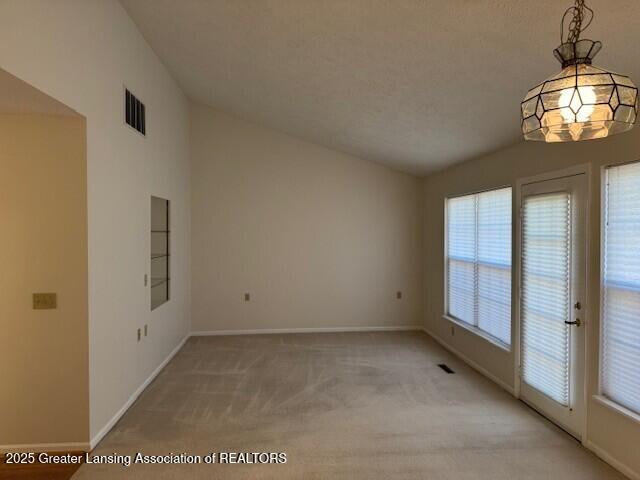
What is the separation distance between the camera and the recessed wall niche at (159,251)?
4785 mm

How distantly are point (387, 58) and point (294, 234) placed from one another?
386 cm

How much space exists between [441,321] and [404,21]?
14.5 feet

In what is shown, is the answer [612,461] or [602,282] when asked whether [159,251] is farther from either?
[612,461]

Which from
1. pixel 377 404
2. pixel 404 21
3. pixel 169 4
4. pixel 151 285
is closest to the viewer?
pixel 404 21

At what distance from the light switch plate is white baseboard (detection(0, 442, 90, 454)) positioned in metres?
0.97

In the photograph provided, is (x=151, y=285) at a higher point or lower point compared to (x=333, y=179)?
lower

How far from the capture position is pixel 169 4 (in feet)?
11.1

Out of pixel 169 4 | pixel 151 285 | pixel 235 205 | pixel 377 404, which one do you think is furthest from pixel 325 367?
pixel 169 4

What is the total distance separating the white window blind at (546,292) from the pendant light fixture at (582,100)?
216cm

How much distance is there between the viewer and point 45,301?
2.94 meters

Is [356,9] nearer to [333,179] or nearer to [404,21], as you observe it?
[404,21]

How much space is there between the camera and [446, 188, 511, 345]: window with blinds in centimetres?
429

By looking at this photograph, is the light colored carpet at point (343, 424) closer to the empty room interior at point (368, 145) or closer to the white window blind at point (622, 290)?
the empty room interior at point (368, 145)

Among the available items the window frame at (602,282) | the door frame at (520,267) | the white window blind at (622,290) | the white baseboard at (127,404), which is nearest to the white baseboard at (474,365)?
the door frame at (520,267)
